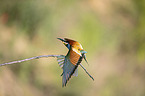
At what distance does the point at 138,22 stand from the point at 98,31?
1.90 ft

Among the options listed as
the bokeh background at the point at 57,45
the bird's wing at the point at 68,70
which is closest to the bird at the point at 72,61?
the bird's wing at the point at 68,70

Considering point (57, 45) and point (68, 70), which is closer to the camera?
point (68, 70)

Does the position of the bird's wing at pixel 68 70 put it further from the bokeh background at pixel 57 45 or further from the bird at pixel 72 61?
the bokeh background at pixel 57 45

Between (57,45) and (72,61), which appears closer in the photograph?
(72,61)

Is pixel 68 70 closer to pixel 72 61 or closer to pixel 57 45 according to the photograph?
pixel 72 61

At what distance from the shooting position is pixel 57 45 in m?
2.27

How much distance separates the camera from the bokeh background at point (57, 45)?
2.19 meters

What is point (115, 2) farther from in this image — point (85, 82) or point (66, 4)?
point (85, 82)

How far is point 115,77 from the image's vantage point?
2.50 m

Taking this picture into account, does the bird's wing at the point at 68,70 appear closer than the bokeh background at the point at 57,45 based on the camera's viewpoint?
Yes

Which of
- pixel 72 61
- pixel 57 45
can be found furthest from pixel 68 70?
pixel 57 45

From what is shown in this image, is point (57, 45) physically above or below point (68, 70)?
below

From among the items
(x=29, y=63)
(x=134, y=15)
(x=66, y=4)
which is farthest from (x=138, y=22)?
(x=29, y=63)

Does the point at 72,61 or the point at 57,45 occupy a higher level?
the point at 72,61
